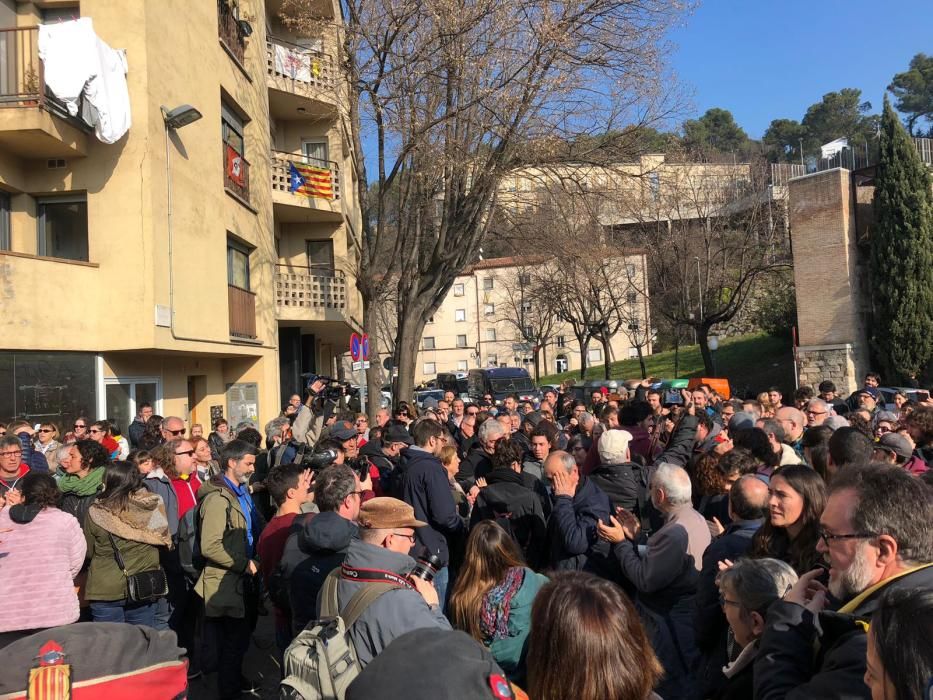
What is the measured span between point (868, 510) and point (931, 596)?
84cm

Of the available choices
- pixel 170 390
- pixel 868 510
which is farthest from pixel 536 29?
pixel 868 510

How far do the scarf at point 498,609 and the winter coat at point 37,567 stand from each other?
105 inches

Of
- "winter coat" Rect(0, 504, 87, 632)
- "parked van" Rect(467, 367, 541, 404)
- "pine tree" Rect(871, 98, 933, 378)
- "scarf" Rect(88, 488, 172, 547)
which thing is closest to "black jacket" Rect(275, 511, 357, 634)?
"winter coat" Rect(0, 504, 87, 632)

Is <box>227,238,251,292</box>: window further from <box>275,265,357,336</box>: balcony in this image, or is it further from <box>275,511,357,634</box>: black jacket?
<box>275,511,357,634</box>: black jacket

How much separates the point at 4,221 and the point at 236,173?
542cm

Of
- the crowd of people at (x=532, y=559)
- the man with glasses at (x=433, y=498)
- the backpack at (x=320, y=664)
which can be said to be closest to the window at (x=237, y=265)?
the crowd of people at (x=532, y=559)

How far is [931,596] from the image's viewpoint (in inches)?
61.9

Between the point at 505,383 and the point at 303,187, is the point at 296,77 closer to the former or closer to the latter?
the point at 303,187

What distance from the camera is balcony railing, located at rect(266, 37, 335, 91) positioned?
19.4 metres

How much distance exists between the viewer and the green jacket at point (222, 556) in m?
5.26

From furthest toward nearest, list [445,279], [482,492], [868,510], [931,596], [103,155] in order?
[445,279] → [103,155] → [482,492] → [868,510] → [931,596]

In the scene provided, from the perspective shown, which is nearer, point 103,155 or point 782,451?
point 782,451

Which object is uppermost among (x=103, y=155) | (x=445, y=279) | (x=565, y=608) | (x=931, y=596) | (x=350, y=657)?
(x=103, y=155)

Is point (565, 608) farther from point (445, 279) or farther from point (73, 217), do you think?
point (445, 279)
